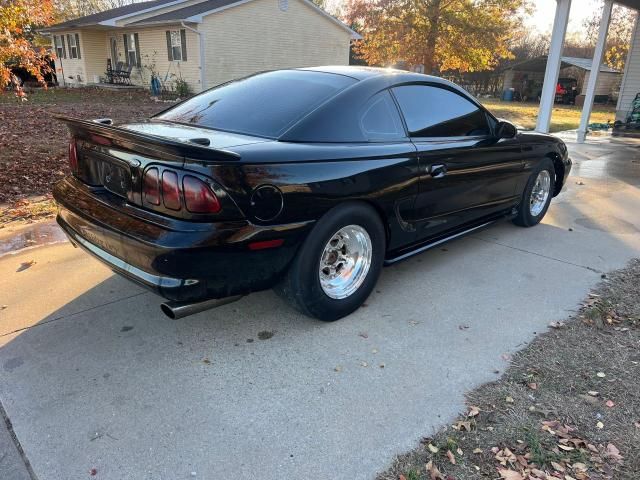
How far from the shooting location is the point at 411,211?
3.61m

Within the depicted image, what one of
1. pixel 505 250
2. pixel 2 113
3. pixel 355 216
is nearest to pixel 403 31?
pixel 2 113

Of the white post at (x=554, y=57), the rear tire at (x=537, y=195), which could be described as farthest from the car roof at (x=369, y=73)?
the white post at (x=554, y=57)

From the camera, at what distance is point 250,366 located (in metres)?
2.87

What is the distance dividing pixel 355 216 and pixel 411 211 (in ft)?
2.06

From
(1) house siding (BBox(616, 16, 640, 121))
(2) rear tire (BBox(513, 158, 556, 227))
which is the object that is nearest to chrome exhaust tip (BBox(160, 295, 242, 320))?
(2) rear tire (BBox(513, 158, 556, 227))

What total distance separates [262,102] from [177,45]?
825 inches

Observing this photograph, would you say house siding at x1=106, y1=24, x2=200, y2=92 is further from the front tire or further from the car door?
the front tire

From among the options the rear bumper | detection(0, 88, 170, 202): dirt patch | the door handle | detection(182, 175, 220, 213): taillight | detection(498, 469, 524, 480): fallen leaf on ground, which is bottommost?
detection(498, 469, 524, 480): fallen leaf on ground

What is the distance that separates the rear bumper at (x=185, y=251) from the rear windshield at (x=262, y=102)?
73cm

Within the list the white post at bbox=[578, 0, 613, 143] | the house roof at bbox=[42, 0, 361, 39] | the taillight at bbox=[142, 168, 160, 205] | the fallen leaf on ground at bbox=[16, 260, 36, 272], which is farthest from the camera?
the house roof at bbox=[42, 0, 361, 39]

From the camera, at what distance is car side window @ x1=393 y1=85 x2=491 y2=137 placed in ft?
12.1

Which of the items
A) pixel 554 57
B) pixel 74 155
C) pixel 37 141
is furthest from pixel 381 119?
pixel 554 57

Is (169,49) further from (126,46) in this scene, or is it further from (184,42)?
(126,46)

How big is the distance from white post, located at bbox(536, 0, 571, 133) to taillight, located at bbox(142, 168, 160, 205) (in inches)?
427
